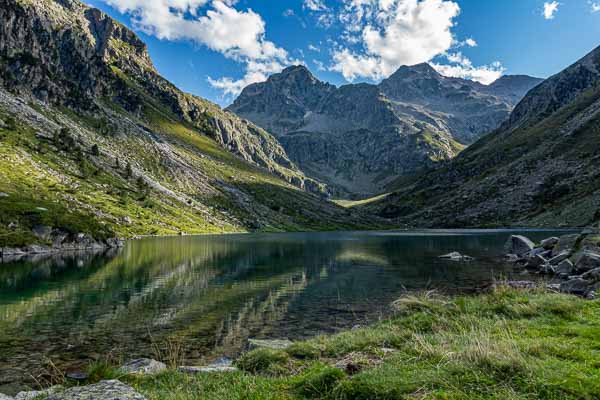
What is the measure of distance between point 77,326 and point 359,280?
112 feet

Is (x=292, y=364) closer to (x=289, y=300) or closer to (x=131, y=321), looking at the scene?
(x=131, y=321)

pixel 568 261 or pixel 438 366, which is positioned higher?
pixel 438 366

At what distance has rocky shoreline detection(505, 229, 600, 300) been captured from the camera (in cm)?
3111

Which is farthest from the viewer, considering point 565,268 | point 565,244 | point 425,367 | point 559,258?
point 565,244

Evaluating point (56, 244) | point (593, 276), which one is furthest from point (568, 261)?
point (56, 244)

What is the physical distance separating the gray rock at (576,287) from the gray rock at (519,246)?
40483mm

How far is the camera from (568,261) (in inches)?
1772

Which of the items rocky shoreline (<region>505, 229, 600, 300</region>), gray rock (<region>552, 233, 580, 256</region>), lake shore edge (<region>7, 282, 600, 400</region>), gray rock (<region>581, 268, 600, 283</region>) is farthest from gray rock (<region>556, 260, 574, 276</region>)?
lake shore edge (<region>7, 282, 600, 400</region>)

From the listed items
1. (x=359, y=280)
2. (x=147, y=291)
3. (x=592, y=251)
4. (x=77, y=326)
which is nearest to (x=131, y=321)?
(x=77, y=326)

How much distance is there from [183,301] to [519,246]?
63.6m

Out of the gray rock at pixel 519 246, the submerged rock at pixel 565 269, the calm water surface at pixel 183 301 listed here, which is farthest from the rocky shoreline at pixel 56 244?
the gray rock at pixel 519 246

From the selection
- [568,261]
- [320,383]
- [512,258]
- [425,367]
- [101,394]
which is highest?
[101,394]

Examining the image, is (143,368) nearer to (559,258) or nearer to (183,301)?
(183,301)

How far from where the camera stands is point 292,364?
1578 centimetres
